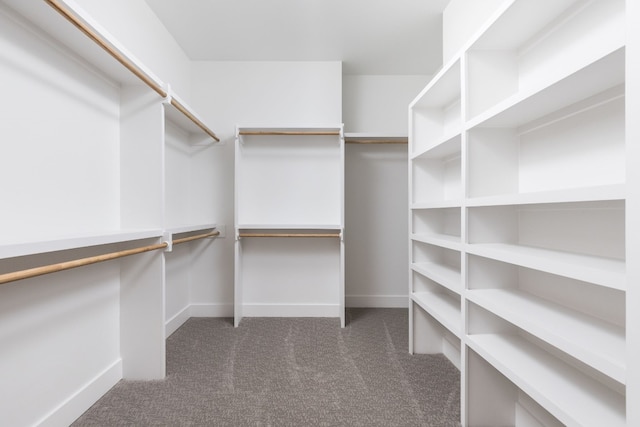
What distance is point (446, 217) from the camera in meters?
2.21

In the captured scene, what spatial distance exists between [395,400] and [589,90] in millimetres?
1489

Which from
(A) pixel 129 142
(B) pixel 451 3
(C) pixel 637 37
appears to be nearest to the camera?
(C) pixel 637 37

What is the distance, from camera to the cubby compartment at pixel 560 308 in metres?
0.82

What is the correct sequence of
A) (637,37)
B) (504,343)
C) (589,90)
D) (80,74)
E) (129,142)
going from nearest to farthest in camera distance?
(637,37), (589,90), (504,343), (80,74), (129,142)

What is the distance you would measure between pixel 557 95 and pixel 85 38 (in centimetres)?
170

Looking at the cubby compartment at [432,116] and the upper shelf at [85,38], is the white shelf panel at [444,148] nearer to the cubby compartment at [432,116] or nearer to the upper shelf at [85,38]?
the cubby compartment at [432,116]

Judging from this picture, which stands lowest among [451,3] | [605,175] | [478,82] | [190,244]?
[190,244]

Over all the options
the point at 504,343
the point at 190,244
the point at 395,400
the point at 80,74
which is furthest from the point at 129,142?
the point at 504,343

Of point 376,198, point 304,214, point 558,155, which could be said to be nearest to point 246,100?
point 304,214

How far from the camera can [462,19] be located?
6.58 feet

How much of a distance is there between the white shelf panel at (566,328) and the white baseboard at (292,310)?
1.83 metres

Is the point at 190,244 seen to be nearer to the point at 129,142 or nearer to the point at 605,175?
the point at 129,142

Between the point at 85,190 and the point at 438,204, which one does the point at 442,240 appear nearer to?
the point at 438,204

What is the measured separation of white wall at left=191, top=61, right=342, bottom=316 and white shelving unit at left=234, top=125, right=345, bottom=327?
21cm
